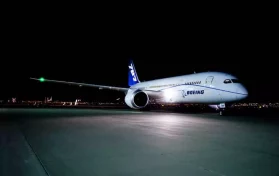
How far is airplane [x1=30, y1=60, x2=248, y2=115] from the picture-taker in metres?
17.5

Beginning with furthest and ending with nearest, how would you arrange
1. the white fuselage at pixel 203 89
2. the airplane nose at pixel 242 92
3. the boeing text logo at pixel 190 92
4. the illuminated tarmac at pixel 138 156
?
the boeing text logo at pixel 190 92, the white fuselage at pixel 203 89, the airplane nose at pixel 242 92, the illuminated tarmac at pixel 138 156

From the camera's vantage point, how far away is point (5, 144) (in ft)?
20.0

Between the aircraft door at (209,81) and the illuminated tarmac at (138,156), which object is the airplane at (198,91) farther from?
the illuminated tarmac at (138,156)

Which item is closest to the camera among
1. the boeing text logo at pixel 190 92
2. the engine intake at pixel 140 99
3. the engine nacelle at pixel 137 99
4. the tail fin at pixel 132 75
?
the boeing text logo at pixel 190 92

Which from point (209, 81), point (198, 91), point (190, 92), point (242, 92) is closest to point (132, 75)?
point (190, 92)

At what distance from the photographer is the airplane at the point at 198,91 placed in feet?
57.6

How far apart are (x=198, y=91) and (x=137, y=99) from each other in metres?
6.11

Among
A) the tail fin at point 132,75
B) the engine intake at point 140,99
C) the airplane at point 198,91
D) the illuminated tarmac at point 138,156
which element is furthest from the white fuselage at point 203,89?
the illuminated tarmac at point 138,156

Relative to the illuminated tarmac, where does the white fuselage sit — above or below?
above

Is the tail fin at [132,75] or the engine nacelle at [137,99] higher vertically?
the tail fin at [132,75]

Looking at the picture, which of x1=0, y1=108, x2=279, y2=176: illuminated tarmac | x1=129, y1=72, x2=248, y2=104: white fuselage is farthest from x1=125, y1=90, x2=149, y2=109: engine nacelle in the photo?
x1=0, y1=108, x2=279, y2=176: illuminated tarmac

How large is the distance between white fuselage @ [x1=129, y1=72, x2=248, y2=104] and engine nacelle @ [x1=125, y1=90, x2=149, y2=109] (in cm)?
183

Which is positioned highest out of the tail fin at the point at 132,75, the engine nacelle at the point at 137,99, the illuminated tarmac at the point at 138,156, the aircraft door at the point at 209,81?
the tail fin at the point at 132,75

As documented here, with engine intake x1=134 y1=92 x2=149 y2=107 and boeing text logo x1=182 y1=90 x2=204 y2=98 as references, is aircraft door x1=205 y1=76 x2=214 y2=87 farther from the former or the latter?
engine intake x1=134 y1=92 x2=149 y2=107
